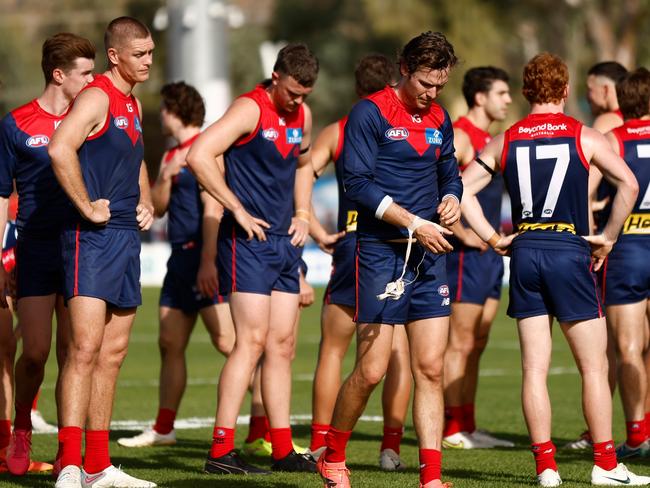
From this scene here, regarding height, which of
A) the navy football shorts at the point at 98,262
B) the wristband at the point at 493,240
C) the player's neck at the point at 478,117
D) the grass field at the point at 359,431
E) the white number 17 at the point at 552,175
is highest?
the player's neck at the point at 478,117

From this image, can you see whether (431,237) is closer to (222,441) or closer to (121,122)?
(121,122)

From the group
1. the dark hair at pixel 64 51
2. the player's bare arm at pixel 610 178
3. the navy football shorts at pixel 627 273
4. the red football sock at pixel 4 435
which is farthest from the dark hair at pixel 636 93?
the red football sock at pixel 4 435

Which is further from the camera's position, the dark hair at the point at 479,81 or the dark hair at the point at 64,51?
the dark hair at the point at 479,81

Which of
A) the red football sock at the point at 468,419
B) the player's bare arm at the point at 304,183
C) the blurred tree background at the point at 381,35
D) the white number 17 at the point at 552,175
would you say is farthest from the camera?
the blurred tree background at the point at 381,35

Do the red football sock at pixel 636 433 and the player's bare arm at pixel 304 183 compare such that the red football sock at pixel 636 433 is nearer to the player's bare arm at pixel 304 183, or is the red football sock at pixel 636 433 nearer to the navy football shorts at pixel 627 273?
the navy football shorts at pixel 627 273

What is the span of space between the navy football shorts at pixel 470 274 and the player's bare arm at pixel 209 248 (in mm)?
1927

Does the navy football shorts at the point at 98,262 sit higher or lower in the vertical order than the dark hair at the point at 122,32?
lower

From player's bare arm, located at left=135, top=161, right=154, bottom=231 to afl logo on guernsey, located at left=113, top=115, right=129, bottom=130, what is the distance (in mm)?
430

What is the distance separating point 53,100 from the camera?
8133mm

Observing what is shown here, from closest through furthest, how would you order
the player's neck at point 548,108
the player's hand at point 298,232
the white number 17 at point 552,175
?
the white number 17 at point 552,175 → the player's neck at point 548,108 → the player's hand at point 298,232

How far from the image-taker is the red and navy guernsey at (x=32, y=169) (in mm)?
7918

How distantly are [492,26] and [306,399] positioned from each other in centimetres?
3468

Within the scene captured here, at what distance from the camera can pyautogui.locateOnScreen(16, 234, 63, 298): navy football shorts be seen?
8016 mm

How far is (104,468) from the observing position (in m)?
7.59
